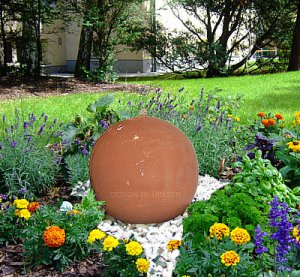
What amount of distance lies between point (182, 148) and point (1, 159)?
163 cm

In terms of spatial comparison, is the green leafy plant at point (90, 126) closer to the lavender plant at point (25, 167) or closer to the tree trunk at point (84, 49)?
the lavender plant at point (25, 167)

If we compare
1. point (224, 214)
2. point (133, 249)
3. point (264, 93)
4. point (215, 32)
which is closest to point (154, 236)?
point (224, 214)

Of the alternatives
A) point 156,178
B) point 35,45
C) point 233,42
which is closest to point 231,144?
point 156,178

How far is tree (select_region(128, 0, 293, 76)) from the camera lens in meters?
18.5

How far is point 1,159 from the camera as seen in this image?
4.02m

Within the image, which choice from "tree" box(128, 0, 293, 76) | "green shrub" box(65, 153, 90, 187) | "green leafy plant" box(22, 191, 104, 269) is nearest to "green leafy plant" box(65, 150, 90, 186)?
"green shrub" box(65, 153, 90, 187)

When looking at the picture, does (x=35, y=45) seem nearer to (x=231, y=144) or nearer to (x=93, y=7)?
(x=93, y=7)

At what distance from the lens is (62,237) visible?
272 centimetres

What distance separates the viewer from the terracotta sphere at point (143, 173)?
3252 millimetres

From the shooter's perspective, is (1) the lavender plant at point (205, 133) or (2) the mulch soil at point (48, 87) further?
(2) the mulch soil at point (48, 87)

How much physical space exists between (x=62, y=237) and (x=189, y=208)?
1.02 meters

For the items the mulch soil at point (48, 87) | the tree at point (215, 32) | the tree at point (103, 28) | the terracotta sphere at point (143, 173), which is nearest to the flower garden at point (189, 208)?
the terracotta sphere at point (143, 173)

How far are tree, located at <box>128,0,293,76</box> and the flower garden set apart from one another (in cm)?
1358

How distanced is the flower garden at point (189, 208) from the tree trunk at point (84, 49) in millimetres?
10577
